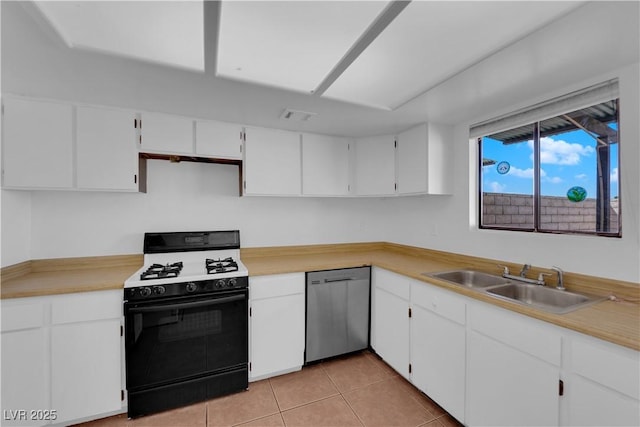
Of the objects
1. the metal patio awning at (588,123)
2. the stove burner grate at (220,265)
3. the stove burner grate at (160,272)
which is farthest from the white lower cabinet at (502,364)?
the stove burner grate at (160,272)

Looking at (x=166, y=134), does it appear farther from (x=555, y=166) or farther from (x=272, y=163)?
(x=555, y=166)

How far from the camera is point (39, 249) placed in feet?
7.07

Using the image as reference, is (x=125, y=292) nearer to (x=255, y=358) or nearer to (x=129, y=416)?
(x=129, y=416)

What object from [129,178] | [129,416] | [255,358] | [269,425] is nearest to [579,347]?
[269,425]

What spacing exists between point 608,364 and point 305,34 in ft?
6.20

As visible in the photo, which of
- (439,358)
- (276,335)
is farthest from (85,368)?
(439,358)

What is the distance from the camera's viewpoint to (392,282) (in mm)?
2359

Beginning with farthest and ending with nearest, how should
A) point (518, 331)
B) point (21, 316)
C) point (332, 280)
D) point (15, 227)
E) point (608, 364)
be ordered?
point (332, 280)
point (15, 227)
point (21, 316)
point (518, 331)
point (608, 364)

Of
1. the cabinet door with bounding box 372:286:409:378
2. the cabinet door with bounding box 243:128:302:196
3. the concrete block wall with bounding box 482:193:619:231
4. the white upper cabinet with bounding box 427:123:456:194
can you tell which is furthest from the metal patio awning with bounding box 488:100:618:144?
the cabinet door with bounding box 243:128:302:196

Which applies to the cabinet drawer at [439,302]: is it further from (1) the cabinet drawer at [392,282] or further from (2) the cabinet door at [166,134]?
(2) the cabinet door at [166,134]

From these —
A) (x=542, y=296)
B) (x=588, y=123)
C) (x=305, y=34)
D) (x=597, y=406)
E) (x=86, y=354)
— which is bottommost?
(x=86, y=354)

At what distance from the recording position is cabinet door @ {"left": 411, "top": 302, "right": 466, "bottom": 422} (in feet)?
5.70

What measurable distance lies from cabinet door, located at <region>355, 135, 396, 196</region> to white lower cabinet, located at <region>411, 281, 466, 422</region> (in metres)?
1.12

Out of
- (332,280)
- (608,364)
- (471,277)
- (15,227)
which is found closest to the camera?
(608,364)
